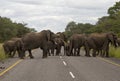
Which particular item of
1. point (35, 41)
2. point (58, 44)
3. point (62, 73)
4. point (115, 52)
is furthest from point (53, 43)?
point (62, 73)

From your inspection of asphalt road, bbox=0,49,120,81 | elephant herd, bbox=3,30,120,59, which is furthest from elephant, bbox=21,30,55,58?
asphalt road, bbox=0,49,120,81

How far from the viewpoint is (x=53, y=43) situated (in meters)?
42.8

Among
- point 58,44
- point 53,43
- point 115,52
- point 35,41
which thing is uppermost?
point 35,41

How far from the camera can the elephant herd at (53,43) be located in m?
37.0

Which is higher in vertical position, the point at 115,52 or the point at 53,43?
the point at 53,43

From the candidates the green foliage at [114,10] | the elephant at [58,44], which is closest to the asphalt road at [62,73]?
the elephant at [58,44]

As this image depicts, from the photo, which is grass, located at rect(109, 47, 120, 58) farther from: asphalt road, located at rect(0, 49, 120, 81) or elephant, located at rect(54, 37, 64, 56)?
asphalt road, located at rect(0, 49, 120, 81)

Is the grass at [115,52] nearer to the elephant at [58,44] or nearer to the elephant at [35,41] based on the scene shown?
the elephant at [58,44]

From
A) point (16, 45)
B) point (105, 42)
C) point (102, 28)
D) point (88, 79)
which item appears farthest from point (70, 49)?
point (102, 28)

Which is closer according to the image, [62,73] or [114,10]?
[62,73]

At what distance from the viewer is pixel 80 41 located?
43.5m

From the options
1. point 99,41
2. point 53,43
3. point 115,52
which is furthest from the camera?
point 53,43

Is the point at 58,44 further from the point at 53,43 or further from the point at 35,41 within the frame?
the point at 35,41

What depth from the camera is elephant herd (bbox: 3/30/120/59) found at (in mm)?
37000
